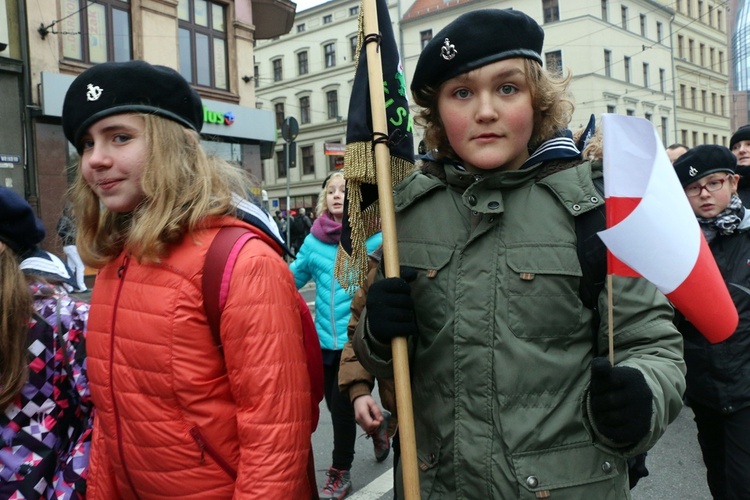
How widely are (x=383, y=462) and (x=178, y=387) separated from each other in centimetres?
304

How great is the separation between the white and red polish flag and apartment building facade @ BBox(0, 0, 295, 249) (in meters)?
9.84

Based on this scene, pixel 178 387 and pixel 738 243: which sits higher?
pixel 738 243

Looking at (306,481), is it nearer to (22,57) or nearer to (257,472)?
(257,472)

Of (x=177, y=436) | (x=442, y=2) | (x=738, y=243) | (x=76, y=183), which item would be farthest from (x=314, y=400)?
(x=442, y=2)

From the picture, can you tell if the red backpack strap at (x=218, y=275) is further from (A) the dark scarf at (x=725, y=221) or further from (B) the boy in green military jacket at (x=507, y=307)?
→ (A) the dark scarf at (x=725, y=221)

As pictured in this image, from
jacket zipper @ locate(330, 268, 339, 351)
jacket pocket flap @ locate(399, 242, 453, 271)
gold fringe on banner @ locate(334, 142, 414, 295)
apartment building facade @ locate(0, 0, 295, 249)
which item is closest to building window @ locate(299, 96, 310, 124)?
apartment building facade @ locate(0, 0, 295, 249)

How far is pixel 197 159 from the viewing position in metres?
1.81

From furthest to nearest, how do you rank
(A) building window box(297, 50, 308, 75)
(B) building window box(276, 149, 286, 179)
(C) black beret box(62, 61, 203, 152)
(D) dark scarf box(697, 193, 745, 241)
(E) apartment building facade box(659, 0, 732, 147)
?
(E) apartment building facade box(659, 0, 732, 147) → (A) building window box(297, 50, 308, 75) → (B) building window box(276, 149, 286, 179) → (D) dark scarf box(697, 193, 745, 241) → (C) black beret box(62, 61, 203, 152)

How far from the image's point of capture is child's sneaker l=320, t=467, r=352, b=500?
387 centimetres

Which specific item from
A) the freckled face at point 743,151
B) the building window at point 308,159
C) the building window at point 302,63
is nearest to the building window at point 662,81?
the building window at point 308,159

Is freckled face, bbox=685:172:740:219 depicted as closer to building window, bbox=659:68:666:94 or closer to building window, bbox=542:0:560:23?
building window, bbox=542:0:560:23

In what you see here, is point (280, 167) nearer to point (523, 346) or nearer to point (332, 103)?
point (332, 103)

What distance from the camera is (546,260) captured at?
5.13 ft

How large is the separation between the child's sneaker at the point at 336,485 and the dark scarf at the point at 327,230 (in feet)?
4.72
